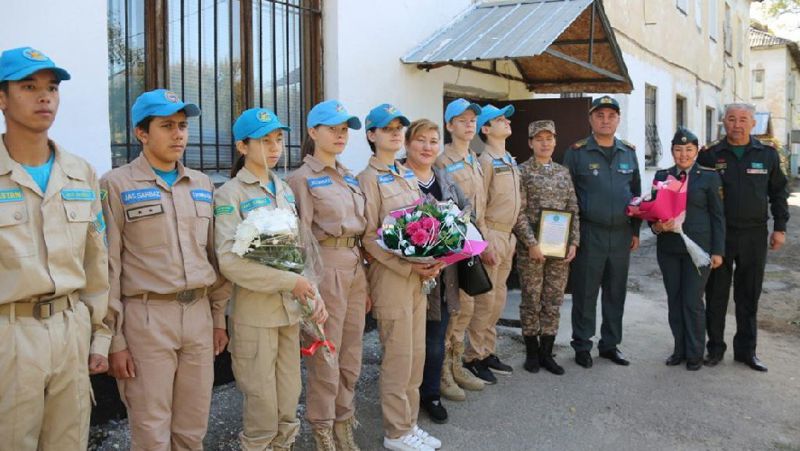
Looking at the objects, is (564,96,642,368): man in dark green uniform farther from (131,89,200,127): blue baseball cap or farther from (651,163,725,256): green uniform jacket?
(131,89,200,127): blue baseball cap

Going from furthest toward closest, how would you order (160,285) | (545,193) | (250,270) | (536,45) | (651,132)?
(651,132) < (536,45) < (545,193) < (250,270) < (160,285)

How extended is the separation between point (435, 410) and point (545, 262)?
5.05 ft

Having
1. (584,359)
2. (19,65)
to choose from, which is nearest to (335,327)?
(19,65)

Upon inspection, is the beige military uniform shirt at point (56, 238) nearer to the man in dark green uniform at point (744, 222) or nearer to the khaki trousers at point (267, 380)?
the khaki trousers at point (267, 380)

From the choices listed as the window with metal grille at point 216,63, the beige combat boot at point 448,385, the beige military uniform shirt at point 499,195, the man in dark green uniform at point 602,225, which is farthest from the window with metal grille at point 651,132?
the beige combat boot at point 448,385

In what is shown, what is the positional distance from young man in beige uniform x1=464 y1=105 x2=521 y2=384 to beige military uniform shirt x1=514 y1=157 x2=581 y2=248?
0.19 metres

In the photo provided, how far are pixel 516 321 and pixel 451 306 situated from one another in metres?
2.41

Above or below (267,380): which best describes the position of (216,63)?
above

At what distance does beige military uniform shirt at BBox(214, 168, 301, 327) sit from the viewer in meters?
2.83

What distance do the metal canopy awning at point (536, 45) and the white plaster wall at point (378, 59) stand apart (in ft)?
0.44

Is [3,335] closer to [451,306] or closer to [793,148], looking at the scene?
[451,306]

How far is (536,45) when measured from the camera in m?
5.27

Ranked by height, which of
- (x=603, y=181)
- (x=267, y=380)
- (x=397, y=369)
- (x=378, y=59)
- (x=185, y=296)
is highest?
(x=378, y=59)

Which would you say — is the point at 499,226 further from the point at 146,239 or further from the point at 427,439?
the point at 146,239
